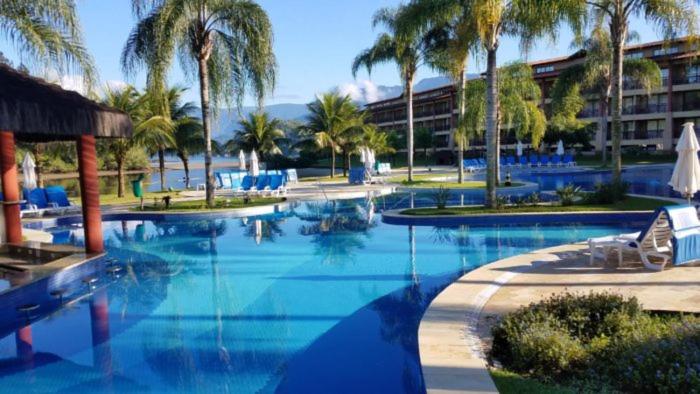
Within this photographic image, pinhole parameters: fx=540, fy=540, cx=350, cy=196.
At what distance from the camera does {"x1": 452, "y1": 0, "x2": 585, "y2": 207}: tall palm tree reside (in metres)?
12.2

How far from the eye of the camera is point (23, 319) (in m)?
7.18

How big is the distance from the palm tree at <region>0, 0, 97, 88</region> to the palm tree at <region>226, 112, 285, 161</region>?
23791 millimetres

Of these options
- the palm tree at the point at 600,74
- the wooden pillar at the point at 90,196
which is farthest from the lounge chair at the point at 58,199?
the palm tree at the point at 600,74

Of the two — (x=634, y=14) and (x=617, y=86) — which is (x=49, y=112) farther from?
(x=634, y=14)

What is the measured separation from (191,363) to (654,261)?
21.6ft

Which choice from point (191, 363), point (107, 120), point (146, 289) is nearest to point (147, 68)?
point (107, 120)

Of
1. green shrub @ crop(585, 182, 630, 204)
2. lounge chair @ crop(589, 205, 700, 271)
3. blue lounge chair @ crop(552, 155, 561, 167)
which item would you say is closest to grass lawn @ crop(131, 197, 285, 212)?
green shrub @ crop(585, 182, 630, 204)

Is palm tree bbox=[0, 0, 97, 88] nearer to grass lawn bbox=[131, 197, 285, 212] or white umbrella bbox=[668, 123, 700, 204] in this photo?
grass lawn bbox=[131, 197, 285, 212]

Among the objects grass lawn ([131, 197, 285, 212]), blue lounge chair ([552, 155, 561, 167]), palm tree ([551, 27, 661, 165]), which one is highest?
palm tree ([551, 27, 661, 165])

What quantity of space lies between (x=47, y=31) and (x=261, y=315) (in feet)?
22.5

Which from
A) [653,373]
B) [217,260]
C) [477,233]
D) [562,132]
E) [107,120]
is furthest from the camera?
[562,132]

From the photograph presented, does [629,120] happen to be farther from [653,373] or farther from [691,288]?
[653,373]

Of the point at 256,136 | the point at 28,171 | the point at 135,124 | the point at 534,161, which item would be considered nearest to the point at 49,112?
the point at 28,171

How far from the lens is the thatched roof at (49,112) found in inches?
260
